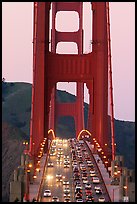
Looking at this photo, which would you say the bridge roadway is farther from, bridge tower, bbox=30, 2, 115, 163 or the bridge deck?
bridge tower, bbox=30, 2, 115, 163

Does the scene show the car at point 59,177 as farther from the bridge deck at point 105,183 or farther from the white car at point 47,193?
the white car at point 47,193

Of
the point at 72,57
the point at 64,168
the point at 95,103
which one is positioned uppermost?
the point at 72,57

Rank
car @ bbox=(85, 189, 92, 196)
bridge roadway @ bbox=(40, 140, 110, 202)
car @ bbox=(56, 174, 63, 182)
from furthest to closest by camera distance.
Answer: car @ bbox=(56, 174, 63, 182), car @ bbox=(85, 189, 92, 196), bridge roadway @ bbox=(40, 140, 110, 202)

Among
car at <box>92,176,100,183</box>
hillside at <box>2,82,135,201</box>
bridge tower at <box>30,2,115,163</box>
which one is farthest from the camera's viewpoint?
hillside at <box>2,82,135,201</box>

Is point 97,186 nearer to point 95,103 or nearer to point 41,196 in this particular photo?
point 41,196

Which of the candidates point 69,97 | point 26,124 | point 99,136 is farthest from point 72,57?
point 69,97

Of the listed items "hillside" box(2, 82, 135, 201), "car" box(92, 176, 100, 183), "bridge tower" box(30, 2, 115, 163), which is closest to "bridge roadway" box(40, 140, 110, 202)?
"car" box(92, 176, 100, 183)

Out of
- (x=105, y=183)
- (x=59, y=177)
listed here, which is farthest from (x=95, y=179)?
(x=59, y=177)

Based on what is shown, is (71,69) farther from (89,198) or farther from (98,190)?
(89,198)

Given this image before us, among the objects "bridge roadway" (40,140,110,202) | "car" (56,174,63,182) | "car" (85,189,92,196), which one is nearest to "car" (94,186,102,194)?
"bridge roadway" (40,140,110,202)

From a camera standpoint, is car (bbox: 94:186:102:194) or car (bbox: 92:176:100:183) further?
car (bbox: 92:176:100:183)

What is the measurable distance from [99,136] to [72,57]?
5.05m

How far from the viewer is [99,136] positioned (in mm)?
38781

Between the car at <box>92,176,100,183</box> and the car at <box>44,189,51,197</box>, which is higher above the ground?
the car at <box>44,189,51,197</box>
